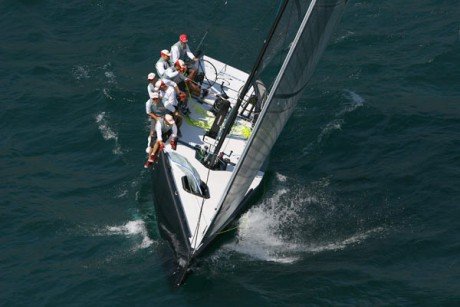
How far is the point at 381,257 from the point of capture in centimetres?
2603

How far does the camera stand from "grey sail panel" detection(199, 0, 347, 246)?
883 inches

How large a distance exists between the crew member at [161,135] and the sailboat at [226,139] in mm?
268

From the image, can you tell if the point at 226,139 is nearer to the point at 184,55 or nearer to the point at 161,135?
the point at 161,135

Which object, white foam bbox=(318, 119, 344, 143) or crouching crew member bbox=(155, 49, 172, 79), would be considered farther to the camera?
white foam bbox=(318, 119, 344, 143)

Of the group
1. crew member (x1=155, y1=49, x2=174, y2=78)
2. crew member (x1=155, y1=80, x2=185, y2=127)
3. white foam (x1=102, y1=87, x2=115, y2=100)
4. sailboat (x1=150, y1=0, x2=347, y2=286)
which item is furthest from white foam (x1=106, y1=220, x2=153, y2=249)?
white foam (x1=102, y1=87, x2=115, y2=100)

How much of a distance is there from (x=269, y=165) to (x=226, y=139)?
2.08 meters

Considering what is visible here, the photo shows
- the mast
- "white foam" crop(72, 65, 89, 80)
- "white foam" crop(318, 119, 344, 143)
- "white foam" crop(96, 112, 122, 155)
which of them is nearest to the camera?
the mast

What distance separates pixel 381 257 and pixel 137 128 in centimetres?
1175

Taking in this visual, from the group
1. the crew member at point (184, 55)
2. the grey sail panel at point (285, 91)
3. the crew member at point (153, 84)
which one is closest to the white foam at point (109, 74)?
the crew member at point (184, 55)

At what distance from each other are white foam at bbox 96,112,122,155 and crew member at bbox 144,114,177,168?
327cm

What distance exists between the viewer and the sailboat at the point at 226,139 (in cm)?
2322

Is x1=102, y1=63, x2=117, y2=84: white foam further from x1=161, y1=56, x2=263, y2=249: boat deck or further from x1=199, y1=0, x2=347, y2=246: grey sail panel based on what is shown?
x1=199, y1=0, x2=347, y2=246: grey sail panel

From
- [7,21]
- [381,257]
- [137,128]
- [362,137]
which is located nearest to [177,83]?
[137,128]

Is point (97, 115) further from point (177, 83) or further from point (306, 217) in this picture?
point (306, 217)
